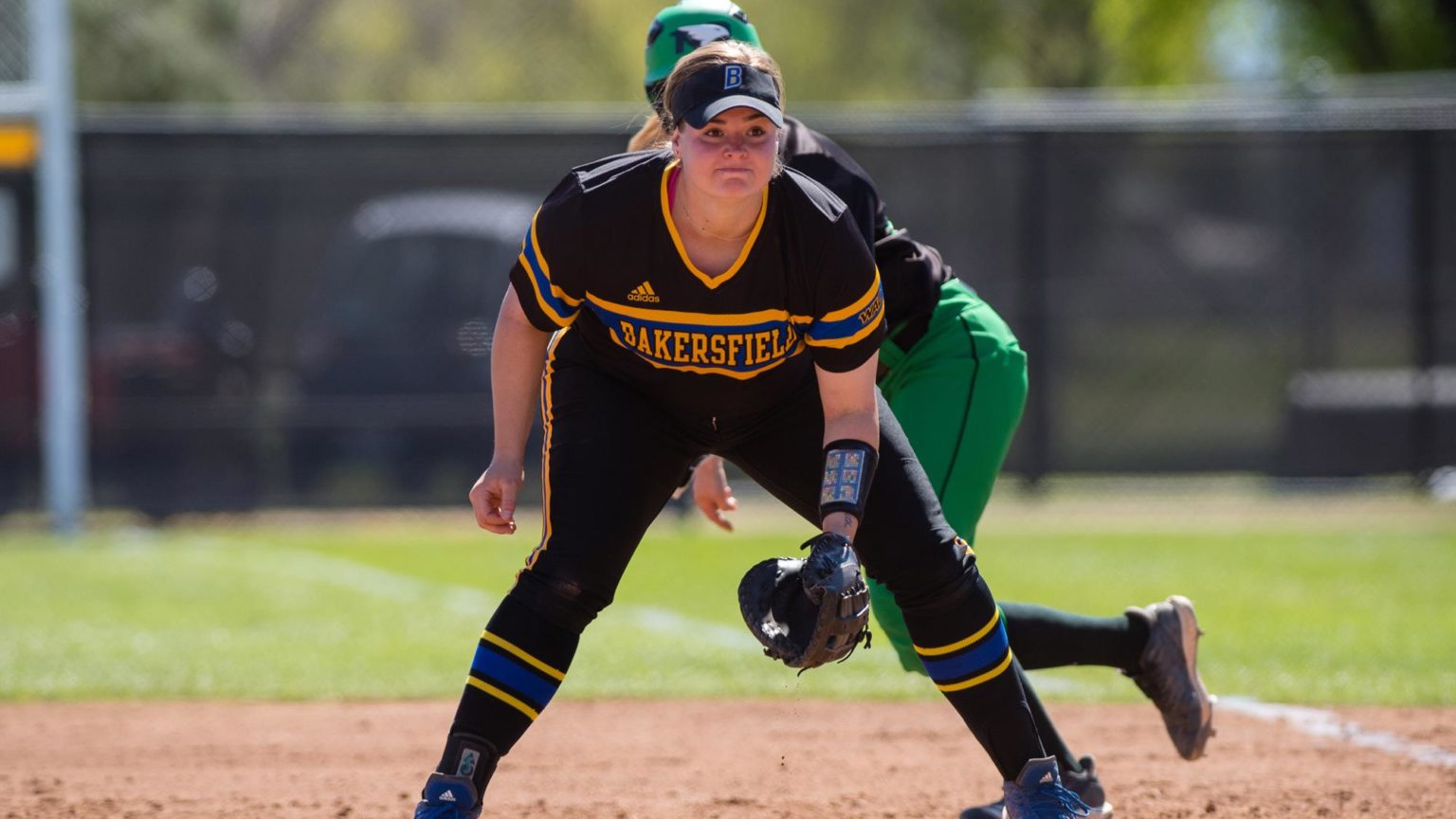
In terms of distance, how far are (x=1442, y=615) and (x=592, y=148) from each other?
637 centimetres

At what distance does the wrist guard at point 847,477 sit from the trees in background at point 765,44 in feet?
53.1

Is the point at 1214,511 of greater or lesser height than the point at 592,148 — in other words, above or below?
below

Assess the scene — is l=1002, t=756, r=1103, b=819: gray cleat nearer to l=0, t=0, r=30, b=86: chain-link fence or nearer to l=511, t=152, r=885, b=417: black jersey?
l=511, t=152, r=885, b=417: black jersey

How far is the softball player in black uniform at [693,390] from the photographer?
136 inches

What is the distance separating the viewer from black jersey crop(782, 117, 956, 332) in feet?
13.2

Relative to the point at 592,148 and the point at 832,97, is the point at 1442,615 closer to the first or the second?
the point at 592,148

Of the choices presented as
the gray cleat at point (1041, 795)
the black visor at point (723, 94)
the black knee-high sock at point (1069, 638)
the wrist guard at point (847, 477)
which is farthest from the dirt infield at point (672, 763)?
the black visor at point (723, 94)

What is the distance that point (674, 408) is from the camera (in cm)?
376

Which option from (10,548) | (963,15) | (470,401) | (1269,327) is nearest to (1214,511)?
(1269,327)

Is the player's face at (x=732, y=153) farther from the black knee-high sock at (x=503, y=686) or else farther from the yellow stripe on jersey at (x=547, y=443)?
the black knee-high sock at (x=503, y=686)

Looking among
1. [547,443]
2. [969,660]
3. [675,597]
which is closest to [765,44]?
[675,597]

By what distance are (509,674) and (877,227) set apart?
1.41 metres

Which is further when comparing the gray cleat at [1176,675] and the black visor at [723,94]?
the gray cleat at [1176,675]

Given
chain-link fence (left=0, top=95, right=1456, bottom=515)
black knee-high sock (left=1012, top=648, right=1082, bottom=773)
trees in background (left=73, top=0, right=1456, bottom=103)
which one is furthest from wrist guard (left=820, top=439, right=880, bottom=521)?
trees in background (left=73, top=0, right=1456, bottom=103)
